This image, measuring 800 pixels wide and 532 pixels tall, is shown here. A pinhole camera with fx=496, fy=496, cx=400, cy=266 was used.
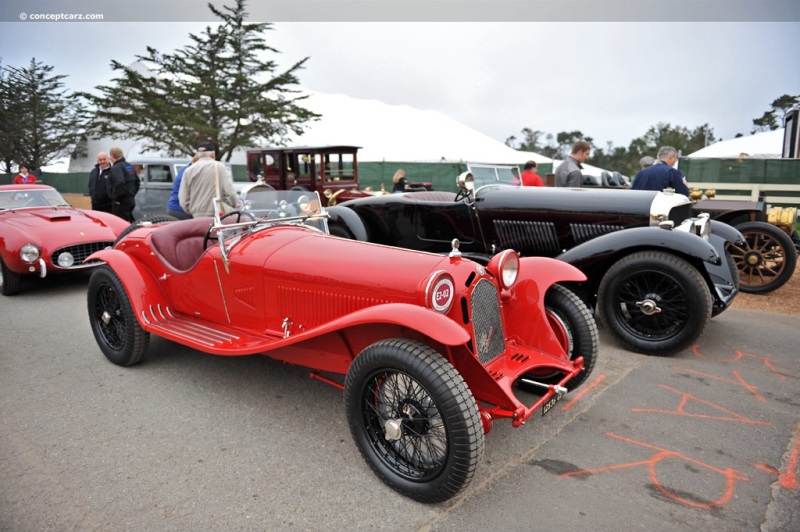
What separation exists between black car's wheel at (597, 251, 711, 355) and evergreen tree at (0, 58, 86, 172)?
3855 cm

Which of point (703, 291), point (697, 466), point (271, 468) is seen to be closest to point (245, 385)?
point (271, 468)

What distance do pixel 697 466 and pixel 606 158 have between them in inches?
2098

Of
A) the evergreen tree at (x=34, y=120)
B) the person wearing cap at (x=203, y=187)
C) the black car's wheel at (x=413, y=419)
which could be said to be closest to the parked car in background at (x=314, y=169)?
the person wearing cap at (x=203, y=187)

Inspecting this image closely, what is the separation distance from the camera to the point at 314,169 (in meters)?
12.1

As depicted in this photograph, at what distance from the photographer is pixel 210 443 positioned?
2879 mm

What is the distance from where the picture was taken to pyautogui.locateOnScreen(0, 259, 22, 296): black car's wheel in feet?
20.0

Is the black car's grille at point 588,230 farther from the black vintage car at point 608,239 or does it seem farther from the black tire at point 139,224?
the black tire at point 139,224

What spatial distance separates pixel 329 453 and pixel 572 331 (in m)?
1.68

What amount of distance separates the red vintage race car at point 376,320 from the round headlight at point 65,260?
2.54 metres

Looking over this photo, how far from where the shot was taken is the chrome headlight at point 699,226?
16.0 feet

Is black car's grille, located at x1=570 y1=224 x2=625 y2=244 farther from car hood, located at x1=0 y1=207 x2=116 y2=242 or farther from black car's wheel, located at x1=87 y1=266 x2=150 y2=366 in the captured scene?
car hood, located at x1=0 y1=207 x2=116 y2=242

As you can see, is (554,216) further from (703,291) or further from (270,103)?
(270,103)

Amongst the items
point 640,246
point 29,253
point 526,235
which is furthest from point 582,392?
point 29,253

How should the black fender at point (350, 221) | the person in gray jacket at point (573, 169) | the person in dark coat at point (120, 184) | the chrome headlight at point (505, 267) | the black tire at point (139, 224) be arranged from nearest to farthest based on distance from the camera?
the chrome headlight at point (505, 267) < the black tire at point (139, 224) < the black fender at point (350, 221) < the person in gray jacket at point (573, 169) < the person in dark coat at point (120, 184)
